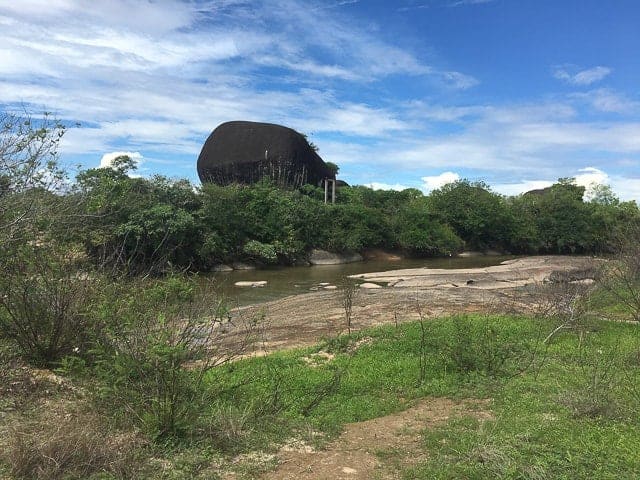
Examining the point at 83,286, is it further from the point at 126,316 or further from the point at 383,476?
the point at 383,476

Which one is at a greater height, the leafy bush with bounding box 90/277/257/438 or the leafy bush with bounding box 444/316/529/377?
the leafy bush with bounding box 90/277/257/438

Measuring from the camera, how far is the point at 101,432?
4.64 meters

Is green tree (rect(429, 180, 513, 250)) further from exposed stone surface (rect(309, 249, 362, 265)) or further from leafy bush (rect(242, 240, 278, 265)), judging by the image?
leafy bush (rect(242, 240, 278, 265))

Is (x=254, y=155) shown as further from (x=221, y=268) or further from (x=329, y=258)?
(x=221, y=268)

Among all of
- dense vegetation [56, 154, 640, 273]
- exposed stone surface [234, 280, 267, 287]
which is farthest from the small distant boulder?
dense vegetation [56, 154, 640, 273]

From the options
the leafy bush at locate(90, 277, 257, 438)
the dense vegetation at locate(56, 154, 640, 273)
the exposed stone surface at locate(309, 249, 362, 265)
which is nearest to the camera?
the leafy bush at locate(90, 277, 257, 438)

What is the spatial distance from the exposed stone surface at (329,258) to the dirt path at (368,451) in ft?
112

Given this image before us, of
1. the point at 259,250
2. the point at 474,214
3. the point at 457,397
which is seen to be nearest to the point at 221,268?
the point at 259,250

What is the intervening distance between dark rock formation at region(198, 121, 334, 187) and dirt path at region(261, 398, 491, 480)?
42.5 meters

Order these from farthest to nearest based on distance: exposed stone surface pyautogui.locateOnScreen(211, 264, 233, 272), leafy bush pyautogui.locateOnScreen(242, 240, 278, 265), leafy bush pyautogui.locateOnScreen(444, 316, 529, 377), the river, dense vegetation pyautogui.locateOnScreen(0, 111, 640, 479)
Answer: leafy bush pyautogui.locateOnScreen(242, 240, 278, 265), exposed stone surface pyautogui.locateOnScreen(211, 264, 233, 272), the river, leafy bush pyautogui.locateOnScreen(444, 316, 529, 377), dense vegetation pyautogui.locateOnScreen(0, 111, 640, 479)

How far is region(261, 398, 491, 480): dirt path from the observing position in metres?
4.74

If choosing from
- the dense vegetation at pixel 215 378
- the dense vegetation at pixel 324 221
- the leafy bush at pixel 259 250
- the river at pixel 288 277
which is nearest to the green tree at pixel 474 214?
Answer: the dense vegetation at pixel 324 221

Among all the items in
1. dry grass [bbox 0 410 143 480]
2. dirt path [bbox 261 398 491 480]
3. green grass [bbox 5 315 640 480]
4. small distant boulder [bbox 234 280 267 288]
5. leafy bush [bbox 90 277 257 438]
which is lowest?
small distant boulder [bbox 234 280 267 288]

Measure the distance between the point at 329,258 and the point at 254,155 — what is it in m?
14.8
